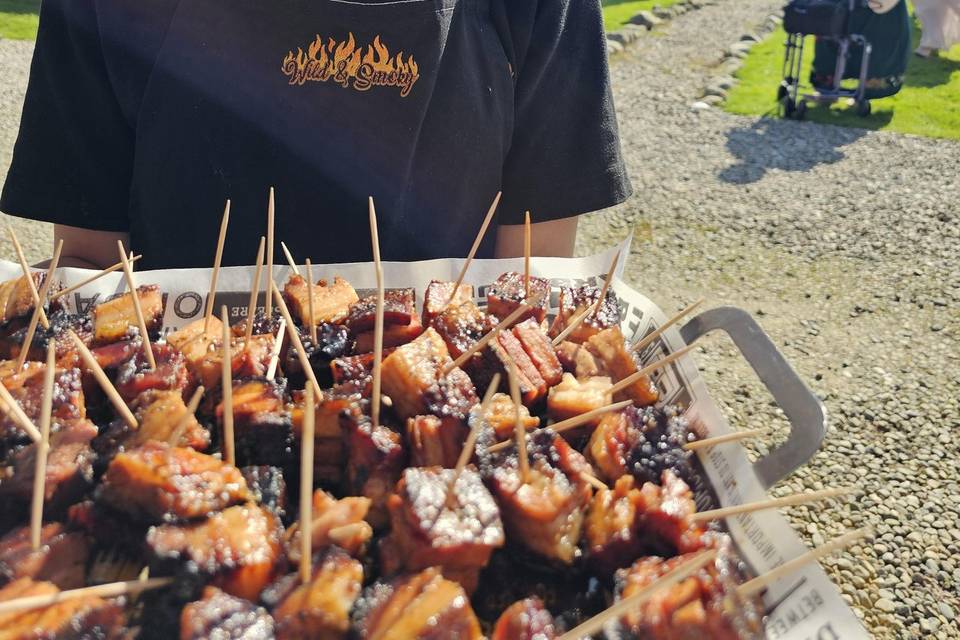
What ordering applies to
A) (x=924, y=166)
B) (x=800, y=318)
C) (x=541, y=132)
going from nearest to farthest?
(x=541, y=132)
(x=800, y=318)
(x=924, y=166)

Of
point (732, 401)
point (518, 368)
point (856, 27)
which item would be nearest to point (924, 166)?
point (856, 27)

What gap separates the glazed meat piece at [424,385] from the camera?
1.73m

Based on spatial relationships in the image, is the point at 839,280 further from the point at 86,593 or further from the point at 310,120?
the point at 86,593

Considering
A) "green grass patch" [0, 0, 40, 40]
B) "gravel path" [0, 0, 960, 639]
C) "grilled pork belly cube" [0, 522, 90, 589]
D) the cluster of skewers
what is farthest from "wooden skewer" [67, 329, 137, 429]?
"green grass patch" [0, 0, 40, 40]

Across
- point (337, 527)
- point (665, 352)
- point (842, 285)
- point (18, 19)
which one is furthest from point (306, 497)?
point (18, 19)

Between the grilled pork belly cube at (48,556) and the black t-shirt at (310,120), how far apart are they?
1364 mm

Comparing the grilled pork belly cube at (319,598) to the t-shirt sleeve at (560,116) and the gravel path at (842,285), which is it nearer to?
the t-shirt sleeve at (560,116)

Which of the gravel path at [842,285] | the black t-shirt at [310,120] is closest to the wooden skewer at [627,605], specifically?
the black t-shirt at [310,120]

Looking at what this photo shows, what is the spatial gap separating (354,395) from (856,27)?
11.0 m

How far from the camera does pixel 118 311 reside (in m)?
2.05

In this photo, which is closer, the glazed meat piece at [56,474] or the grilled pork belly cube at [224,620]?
the grilled pork belly cube at [224,620]

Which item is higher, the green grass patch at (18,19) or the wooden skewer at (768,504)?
the wooden skewer at (768,504)

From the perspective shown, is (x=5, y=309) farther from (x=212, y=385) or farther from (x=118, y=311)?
(x=212, y=385)

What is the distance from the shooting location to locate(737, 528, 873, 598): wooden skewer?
1229 millimetres
